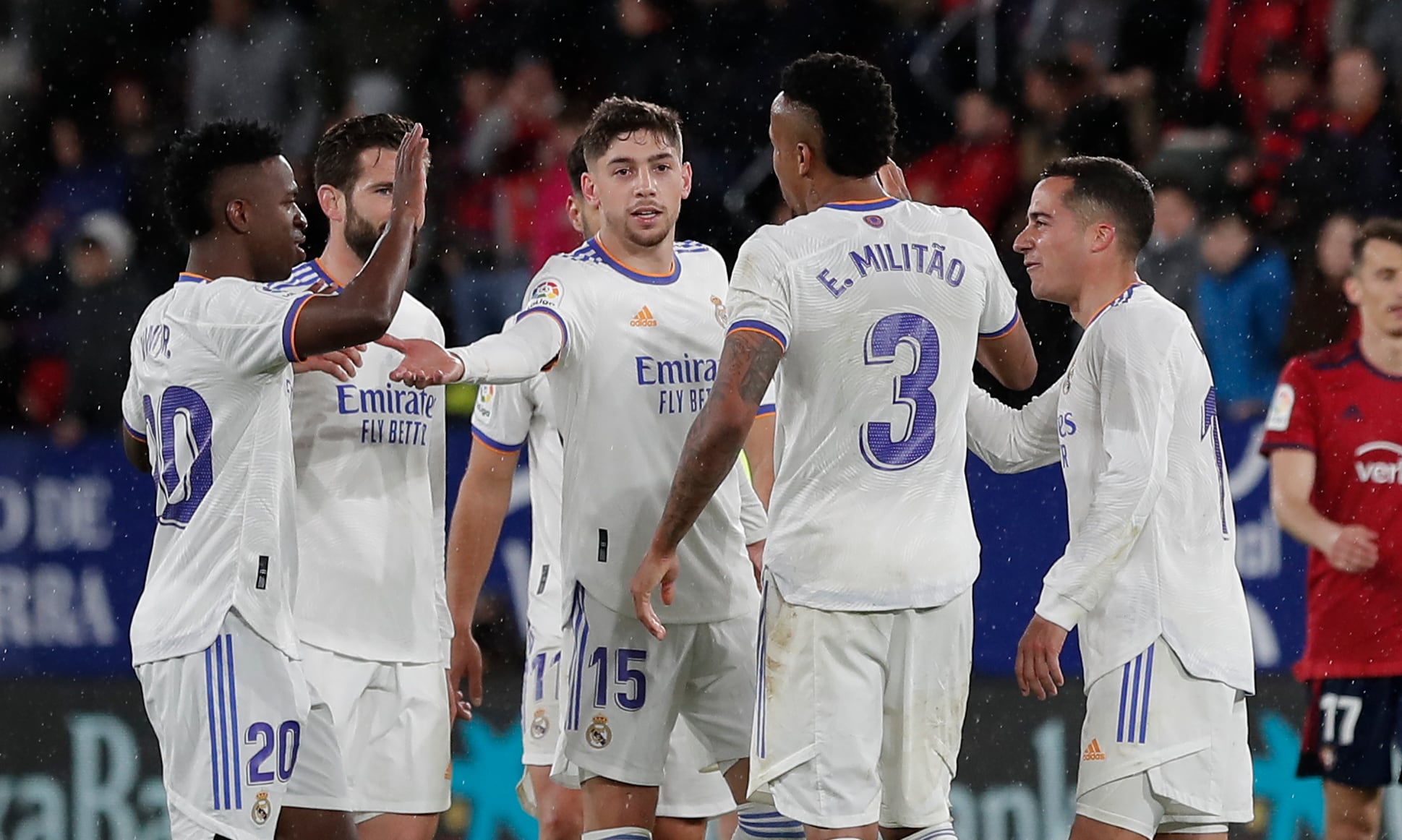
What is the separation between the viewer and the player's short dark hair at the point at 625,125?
195 inches

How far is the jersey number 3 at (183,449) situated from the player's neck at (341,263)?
0.83 metres

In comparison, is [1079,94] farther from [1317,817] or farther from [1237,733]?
[1237,733]

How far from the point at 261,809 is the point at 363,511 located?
3.16 ft

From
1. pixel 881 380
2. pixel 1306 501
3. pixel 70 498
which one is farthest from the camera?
pixel 70 498

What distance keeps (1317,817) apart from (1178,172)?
3.58m

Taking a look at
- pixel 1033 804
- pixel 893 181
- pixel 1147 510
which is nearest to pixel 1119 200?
pixel 893 181

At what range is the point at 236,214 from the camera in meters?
4.32

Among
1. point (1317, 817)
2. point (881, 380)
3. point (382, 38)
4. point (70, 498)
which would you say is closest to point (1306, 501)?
point (1317, 817)

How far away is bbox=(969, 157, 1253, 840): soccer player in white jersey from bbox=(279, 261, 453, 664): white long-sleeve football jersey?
1.67 meters

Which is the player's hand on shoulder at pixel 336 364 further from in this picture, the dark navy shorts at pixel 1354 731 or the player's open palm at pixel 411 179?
the dark navy shorts at pixel 1354 731

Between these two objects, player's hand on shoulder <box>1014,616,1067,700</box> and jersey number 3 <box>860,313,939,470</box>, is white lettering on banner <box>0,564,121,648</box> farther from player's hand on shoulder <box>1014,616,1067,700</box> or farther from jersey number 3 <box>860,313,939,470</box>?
player's hand on shoulder <box>1014,616,1067,700</box>

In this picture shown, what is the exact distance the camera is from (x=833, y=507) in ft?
14.1

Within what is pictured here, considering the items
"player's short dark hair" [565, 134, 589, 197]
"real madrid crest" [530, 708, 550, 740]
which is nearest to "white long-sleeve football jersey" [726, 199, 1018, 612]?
"player's short dark hair" [565, 134, 589, 197]

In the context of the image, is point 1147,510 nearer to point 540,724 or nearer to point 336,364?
point 336,364
